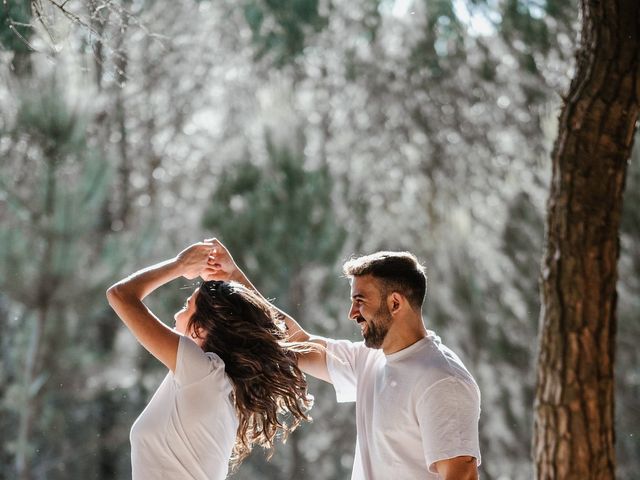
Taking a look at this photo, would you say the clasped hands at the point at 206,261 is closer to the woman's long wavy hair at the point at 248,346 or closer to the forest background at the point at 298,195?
the woman's long wavy hair at the point at 248,346

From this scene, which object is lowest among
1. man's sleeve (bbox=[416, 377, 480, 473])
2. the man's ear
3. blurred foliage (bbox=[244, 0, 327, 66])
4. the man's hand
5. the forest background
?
man's sleeve (bbox=[416, 377, 480, 473])

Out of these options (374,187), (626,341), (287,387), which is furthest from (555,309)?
(374,187)

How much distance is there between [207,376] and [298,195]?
635 cm

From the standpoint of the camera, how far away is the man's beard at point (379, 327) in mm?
1983

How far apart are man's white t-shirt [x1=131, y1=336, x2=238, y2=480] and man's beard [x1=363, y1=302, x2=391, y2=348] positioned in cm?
35

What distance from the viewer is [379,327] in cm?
199

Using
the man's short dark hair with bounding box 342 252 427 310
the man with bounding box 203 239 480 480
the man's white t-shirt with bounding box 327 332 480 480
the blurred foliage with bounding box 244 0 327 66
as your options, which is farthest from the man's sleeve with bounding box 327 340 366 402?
the blurred foliage with bounding box 244 0 327 66

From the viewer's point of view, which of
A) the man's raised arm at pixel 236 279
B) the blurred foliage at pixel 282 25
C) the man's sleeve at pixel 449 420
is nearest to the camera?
the man's sleeve at pixel 449 420

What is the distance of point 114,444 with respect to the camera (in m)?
8.09

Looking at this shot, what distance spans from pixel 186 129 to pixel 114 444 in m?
3.08

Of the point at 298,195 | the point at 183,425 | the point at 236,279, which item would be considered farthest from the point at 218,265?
the point at 298,195

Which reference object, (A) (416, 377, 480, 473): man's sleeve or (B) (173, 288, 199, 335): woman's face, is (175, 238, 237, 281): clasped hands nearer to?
(B) (173, 288, 199, 335): woman's face

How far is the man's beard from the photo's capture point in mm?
1983

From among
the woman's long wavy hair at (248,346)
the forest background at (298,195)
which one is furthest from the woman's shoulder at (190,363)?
the forest background at (298,195)
